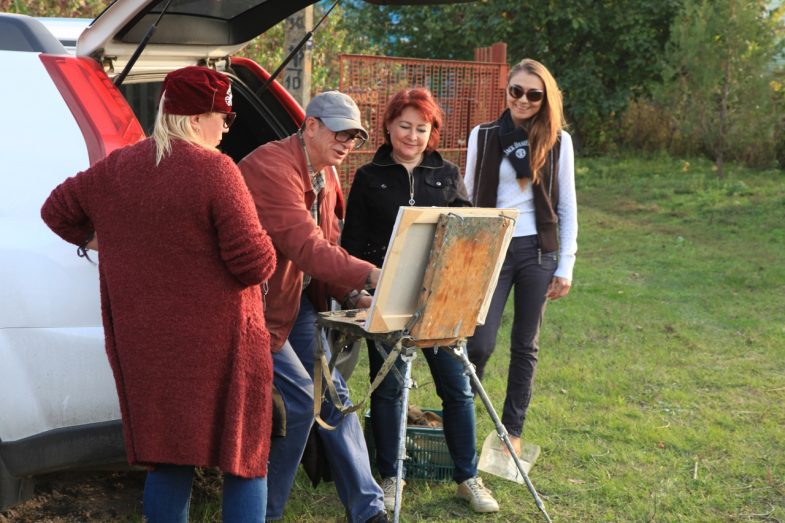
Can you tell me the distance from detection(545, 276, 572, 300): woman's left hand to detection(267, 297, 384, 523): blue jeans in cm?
132

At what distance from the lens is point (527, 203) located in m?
4.88

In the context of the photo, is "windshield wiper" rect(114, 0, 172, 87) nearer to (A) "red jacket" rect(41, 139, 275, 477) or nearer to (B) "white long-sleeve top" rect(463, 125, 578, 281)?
(A) "red jacket" rect(41, 139, 275, 477)

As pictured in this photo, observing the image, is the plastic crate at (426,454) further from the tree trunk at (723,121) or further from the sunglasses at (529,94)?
the tree trunk at (723,121)

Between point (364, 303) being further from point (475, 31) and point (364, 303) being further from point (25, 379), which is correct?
point (475, 31)

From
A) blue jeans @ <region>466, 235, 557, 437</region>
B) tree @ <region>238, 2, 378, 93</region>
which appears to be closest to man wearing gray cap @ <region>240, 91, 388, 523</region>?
blue jeans @ <region>466, 235, 557, 437</region>

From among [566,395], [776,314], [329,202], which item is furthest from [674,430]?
[776,314]

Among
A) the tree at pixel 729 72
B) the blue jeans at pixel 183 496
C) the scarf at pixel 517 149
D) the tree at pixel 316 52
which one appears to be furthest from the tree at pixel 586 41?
the blue jeans at pixel 183 496

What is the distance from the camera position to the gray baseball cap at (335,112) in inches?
145

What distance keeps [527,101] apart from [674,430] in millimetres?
2005

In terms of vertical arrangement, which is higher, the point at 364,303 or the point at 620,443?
the point at 364,303

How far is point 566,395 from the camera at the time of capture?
20.0ft

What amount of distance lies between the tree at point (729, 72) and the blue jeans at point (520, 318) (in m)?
13.6

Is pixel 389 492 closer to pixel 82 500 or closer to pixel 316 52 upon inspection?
pixel 82 500

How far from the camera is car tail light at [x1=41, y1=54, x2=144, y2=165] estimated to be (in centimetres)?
331
